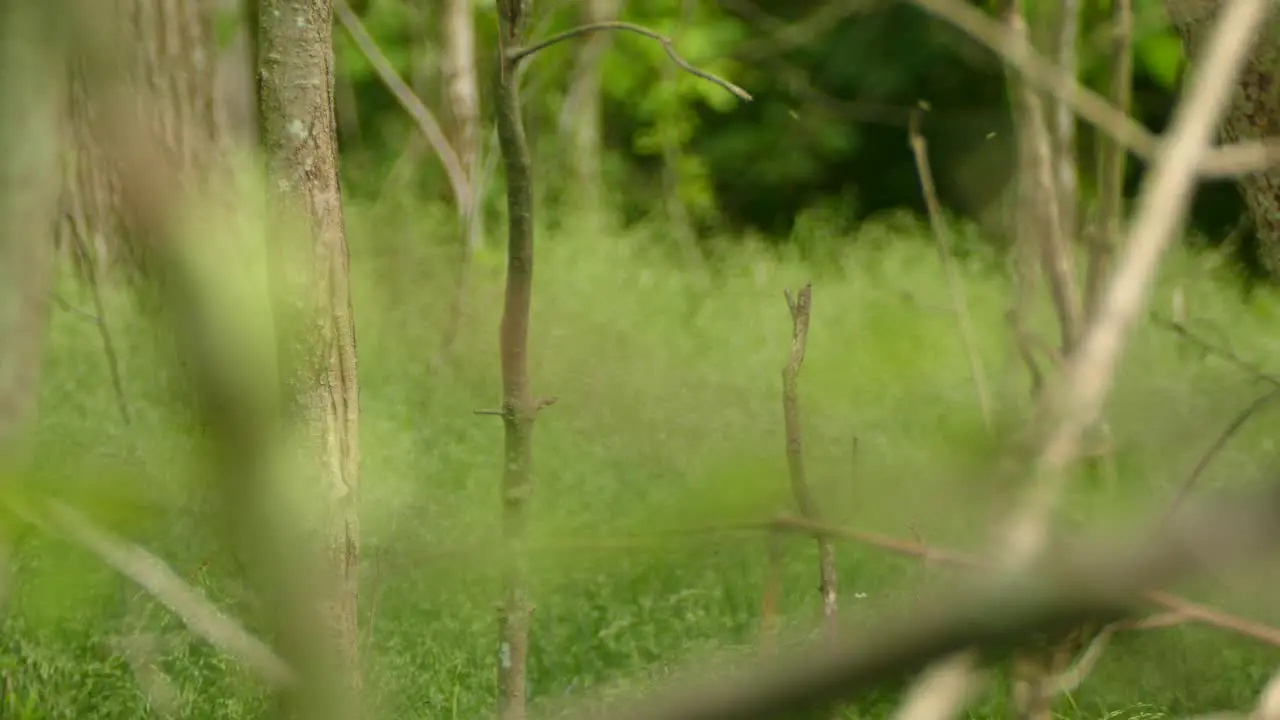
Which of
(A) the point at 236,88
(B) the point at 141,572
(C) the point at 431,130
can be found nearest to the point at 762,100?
(A) the point at 236,88

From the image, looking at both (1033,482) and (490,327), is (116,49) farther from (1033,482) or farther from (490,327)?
(490,327)

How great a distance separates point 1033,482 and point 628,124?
38.9ft

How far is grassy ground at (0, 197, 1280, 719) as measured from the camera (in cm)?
68

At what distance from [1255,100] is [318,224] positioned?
1.23 metres

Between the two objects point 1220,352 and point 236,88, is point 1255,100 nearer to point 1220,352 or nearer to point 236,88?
point 1220,352

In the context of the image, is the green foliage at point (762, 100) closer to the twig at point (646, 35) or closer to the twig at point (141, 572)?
the twig at point (646, 35)

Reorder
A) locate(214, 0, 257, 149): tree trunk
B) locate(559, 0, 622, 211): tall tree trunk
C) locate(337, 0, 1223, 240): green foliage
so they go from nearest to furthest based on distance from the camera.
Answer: locate(214, 0, 257, 149): tree trunk → locate(559, 0, 622, 211): tall tree trunk → locate(337, 0, 1223, 240): green foliage

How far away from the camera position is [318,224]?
1.55 metres

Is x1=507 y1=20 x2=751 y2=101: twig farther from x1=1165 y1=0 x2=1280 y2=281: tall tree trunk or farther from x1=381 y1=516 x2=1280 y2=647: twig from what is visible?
x1=381 y1=516 x2=1280 y2=647: twig

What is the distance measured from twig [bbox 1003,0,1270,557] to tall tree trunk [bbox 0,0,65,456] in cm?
29

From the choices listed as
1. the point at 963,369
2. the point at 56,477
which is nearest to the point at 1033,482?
the point at 56,477

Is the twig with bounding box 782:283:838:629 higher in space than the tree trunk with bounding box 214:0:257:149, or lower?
lower

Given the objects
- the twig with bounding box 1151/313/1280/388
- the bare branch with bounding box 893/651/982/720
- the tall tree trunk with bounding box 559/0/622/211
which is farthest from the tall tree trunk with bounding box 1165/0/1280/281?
the tall tree trunk with bounding box 559/0/622/211

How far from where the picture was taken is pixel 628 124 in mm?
12109
